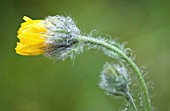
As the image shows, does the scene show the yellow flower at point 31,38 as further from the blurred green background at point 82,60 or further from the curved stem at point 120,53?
the blurred green background at point 82,60

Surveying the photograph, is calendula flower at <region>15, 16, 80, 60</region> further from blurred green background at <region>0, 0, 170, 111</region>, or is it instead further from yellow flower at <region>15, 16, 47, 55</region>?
blurred green background at <region>0, 0, 170, 111</region>

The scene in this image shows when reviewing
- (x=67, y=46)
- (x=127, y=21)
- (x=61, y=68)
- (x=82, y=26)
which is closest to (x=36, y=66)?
(x=61, y=68)

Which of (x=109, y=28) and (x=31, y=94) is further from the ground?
(x=109, y=28)

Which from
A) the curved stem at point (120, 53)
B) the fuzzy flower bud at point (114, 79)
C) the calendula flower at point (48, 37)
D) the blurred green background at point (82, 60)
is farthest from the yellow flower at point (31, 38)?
the blurred green background at point (82, 60)

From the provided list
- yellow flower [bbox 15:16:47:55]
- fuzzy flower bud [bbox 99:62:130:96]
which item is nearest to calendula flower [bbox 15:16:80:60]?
yellow flower [bbox 15:16:47:55]

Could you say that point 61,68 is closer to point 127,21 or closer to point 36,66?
point 36,66

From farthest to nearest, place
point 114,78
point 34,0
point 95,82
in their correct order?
point 34,0 < point 95,82 < point 114,78

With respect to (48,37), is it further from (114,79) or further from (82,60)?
(82,60)

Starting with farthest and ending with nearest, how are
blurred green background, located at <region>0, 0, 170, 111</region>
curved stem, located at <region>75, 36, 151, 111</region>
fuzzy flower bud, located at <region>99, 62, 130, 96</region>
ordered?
blurred green background, located at <region>0, 0, 170, 111</region> < fuzzy flower bud, located at <region>99, 62, 130, 96</region> < curved stem, located at <region>75, 36, 151, 111</region>
